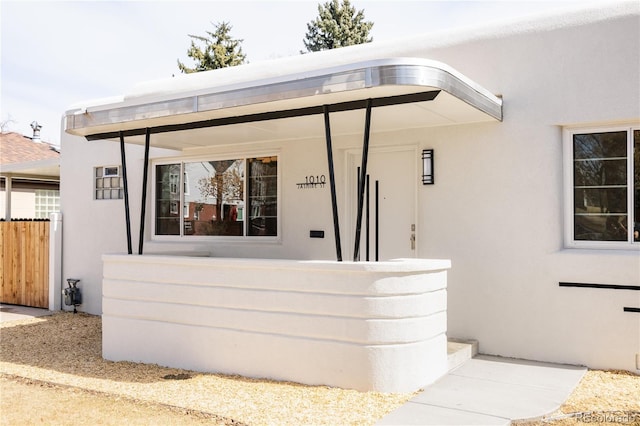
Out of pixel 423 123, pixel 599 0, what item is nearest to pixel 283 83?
pixel 423 123

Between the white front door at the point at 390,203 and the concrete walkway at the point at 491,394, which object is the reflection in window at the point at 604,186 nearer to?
the concrete walkway at the point at 491,394

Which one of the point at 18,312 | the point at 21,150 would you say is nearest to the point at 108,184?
the point at 18,312

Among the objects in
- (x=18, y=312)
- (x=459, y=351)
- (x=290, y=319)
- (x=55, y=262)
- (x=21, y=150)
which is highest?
(x=21, y=150)

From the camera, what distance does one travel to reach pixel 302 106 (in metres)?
5.52

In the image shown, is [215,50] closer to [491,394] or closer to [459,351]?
[459,351]

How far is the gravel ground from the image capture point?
14.2 ft

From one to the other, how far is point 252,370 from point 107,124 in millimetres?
3375

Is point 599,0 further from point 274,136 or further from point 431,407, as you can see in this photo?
point 431,407

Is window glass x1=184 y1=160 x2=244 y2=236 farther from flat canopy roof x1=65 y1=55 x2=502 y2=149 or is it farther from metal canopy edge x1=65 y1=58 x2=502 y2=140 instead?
metal canopy edge x1=65 y1=58 x2=502 y2=140

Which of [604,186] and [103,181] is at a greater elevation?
[103,181]

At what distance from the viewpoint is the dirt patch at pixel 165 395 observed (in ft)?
14.4

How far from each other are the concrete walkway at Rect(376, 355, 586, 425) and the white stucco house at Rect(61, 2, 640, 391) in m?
0.31

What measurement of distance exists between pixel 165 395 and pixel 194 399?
0.34 m

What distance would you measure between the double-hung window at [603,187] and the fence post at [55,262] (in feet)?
29.1
